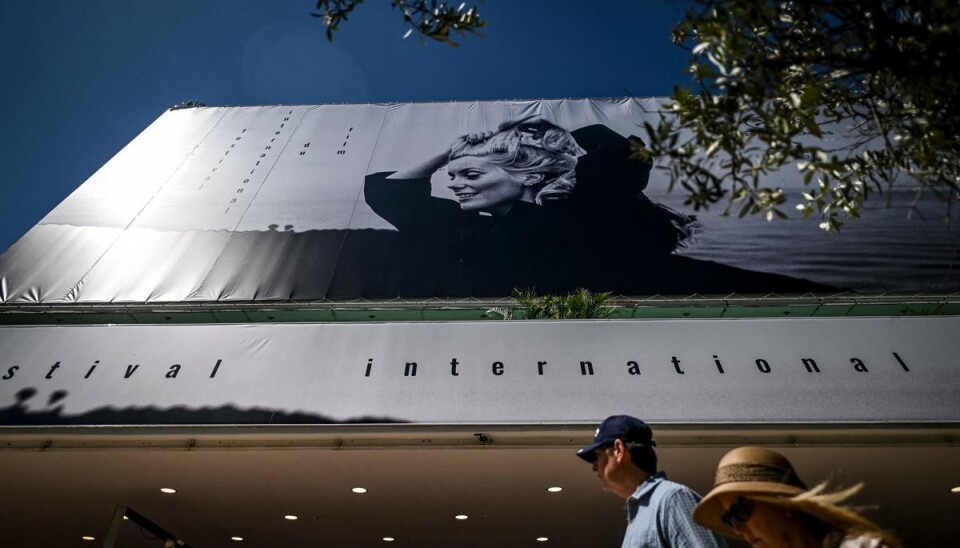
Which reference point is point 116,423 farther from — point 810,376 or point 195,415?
point 810,376

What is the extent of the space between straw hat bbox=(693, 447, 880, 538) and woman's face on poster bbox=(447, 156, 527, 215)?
5.47m

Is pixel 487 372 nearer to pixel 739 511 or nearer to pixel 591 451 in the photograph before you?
pixel 591 451

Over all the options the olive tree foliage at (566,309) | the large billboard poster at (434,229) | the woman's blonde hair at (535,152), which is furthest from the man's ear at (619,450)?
the woman's blonde hair at (535,152)

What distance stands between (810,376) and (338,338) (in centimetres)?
272

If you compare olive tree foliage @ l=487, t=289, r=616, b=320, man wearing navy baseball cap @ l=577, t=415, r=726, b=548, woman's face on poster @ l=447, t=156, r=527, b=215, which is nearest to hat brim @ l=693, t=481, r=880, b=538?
man wearing navy baseball cap @ l=577, t=415, r=726, b=548

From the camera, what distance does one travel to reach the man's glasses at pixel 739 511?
1009mm

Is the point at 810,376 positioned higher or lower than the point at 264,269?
lower

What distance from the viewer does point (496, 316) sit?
509cm

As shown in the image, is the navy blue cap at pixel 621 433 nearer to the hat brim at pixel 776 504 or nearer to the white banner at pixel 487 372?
the hat brim at pixel 776 504

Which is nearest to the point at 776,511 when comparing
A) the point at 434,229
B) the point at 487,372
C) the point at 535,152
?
the point at 487,372

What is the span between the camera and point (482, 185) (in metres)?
6.78

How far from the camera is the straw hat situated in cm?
86

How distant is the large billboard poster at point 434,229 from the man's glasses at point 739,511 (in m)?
4.51

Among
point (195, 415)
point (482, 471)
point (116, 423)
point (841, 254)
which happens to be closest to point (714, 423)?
point (482, 471)
